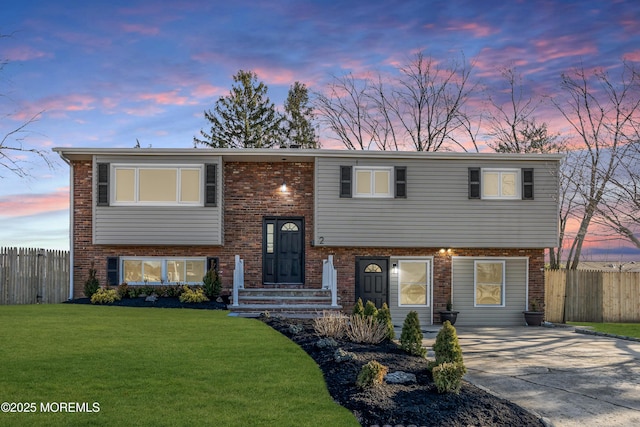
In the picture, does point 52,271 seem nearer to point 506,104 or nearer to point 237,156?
point 237,156

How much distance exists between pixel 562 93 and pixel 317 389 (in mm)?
22910

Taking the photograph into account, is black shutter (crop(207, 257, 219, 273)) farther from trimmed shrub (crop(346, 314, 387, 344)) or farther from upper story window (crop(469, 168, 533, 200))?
upper story window (crop(469, 168, 533, 200))

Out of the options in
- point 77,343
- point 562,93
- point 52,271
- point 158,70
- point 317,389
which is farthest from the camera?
point 562,93

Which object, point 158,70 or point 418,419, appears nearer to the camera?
point 418,419

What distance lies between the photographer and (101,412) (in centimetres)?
766

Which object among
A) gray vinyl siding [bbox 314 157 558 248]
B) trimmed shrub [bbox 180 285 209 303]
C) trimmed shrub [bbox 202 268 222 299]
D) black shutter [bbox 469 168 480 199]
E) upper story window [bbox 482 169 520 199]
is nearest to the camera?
trimmed shrub [bbox 180 285 209 303]

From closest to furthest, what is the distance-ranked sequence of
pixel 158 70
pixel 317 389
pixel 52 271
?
1. pixel 317 389
2. pixel 158 70
3. pixel 52 271

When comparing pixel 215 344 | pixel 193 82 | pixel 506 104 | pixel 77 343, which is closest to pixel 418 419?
pixel 215 344

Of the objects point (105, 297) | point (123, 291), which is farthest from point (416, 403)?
point (123, 291)

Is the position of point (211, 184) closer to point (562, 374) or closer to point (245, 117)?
point (562, 374)

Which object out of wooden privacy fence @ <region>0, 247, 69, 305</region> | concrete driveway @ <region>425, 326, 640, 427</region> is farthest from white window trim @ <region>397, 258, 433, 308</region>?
wooden privacy fence @ <region>0, 247, 69, 305</region>

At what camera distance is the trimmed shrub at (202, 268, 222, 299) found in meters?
20.3

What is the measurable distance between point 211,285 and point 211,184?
3316 mm

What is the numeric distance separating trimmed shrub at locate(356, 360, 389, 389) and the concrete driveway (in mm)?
2060
